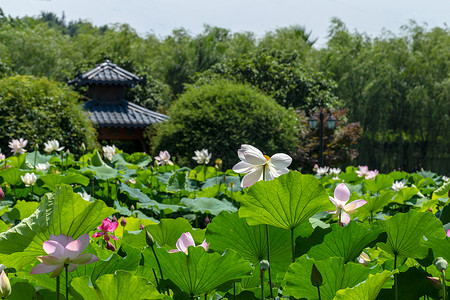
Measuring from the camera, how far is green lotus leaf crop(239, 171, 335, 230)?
1002mm

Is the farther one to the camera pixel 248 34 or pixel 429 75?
pixel 248 34

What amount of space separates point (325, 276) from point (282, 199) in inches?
6.5

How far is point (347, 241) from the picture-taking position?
3.51 feet

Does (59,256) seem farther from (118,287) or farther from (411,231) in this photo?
(411,231)

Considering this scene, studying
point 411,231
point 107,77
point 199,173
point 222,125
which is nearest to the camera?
point 411,231

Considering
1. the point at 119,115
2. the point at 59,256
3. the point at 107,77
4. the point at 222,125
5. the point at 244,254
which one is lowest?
the point at 119,115

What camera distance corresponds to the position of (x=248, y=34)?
2977 cm

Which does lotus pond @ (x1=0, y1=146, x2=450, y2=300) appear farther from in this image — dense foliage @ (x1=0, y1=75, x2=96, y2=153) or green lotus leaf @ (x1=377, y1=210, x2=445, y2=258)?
dense foliage @ (x1=0, y1=75, x2=96, y2=153)

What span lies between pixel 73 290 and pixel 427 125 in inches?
728

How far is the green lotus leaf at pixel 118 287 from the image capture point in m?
0.78

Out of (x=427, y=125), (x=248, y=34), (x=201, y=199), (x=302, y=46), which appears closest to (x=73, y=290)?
(x=201, y=199)

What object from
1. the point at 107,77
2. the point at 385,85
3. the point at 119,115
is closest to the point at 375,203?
the point at 119,115

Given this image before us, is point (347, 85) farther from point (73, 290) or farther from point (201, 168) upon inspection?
point (73, 290)

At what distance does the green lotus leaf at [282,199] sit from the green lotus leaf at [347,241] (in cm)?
7
